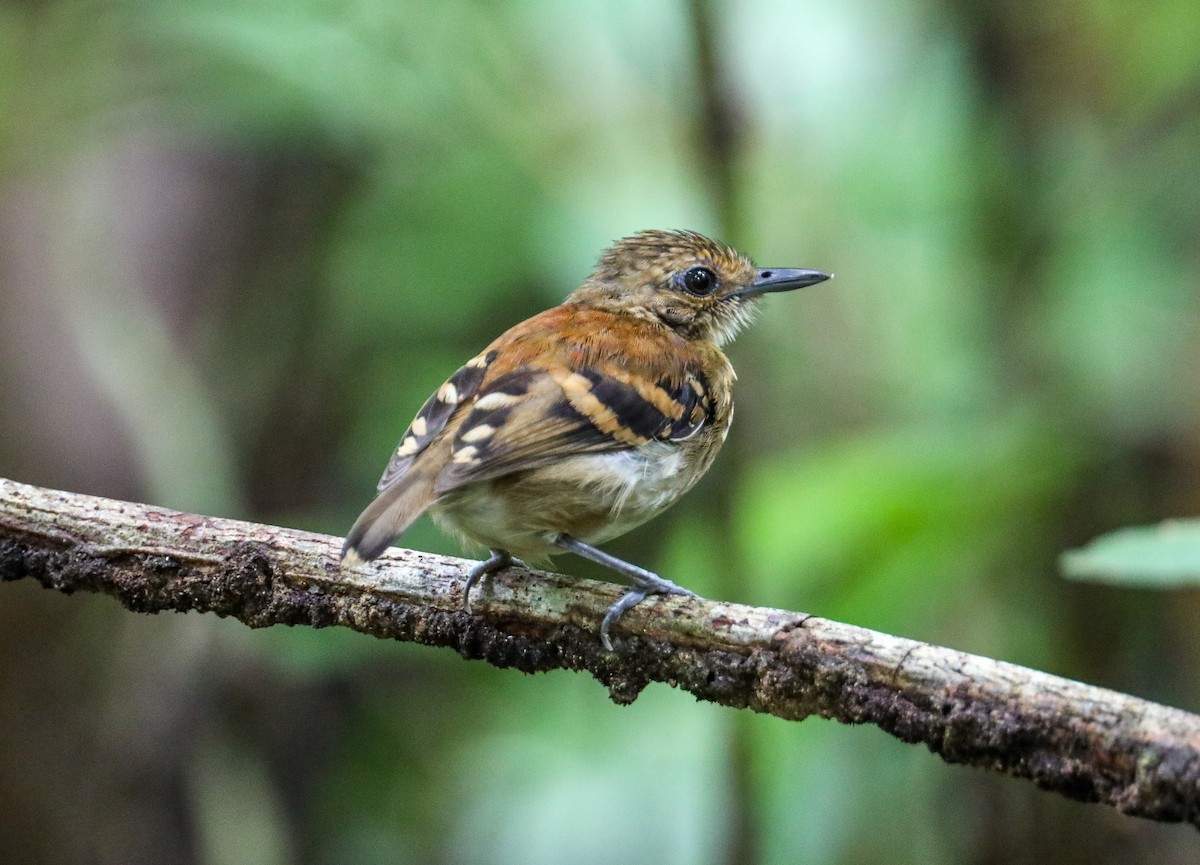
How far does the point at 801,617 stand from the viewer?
7.18 feet

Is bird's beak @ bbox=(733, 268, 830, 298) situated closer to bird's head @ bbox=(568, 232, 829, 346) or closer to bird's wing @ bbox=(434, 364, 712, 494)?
bird's head @ bbox=(568, 232, 829, 346)

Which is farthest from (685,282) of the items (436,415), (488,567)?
(488,567)

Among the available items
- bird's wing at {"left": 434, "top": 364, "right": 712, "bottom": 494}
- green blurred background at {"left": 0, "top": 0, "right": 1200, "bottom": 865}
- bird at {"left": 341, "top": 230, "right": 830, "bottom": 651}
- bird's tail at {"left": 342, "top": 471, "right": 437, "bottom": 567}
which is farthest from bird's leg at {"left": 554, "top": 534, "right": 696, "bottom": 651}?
green blurred background at {"left": 0, "top": 0, "right": 1200, "bottom": 865}

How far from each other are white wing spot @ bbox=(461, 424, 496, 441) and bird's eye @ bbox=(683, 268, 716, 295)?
119 centimetres

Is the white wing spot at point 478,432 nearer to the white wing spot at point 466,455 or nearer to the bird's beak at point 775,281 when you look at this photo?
the white wing spot at point 466,455

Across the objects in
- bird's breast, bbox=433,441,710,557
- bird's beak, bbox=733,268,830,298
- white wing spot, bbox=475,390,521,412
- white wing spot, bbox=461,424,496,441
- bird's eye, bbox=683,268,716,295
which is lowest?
bird's breast, bbox=433,441,710,557

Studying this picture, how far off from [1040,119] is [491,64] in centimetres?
201

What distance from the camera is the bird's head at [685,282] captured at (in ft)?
12.6

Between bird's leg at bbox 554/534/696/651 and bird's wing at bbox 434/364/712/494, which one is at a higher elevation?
bird's wing at bbox 434/364/712/494

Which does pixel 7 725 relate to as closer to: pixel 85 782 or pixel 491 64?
pixel 85 782

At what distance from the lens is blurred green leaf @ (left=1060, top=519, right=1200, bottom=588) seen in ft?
7.39

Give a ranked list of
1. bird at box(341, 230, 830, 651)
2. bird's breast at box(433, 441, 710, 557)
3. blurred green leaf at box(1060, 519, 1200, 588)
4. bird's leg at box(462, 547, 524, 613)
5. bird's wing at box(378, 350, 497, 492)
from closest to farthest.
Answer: blurred green leaf at box(1060, 519, 1200, 588) < bird's leg at box(462, 547, 524, 613) < bird at box(341, 230, 830, 651) < bird's breast at box(433, 441, 710, 557) < bird's wing at box(378, 350, 497, 492)

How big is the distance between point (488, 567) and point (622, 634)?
1.45 ft

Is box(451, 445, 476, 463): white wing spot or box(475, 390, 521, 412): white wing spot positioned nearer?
box(451, 445, 476, 463): white wing spot
